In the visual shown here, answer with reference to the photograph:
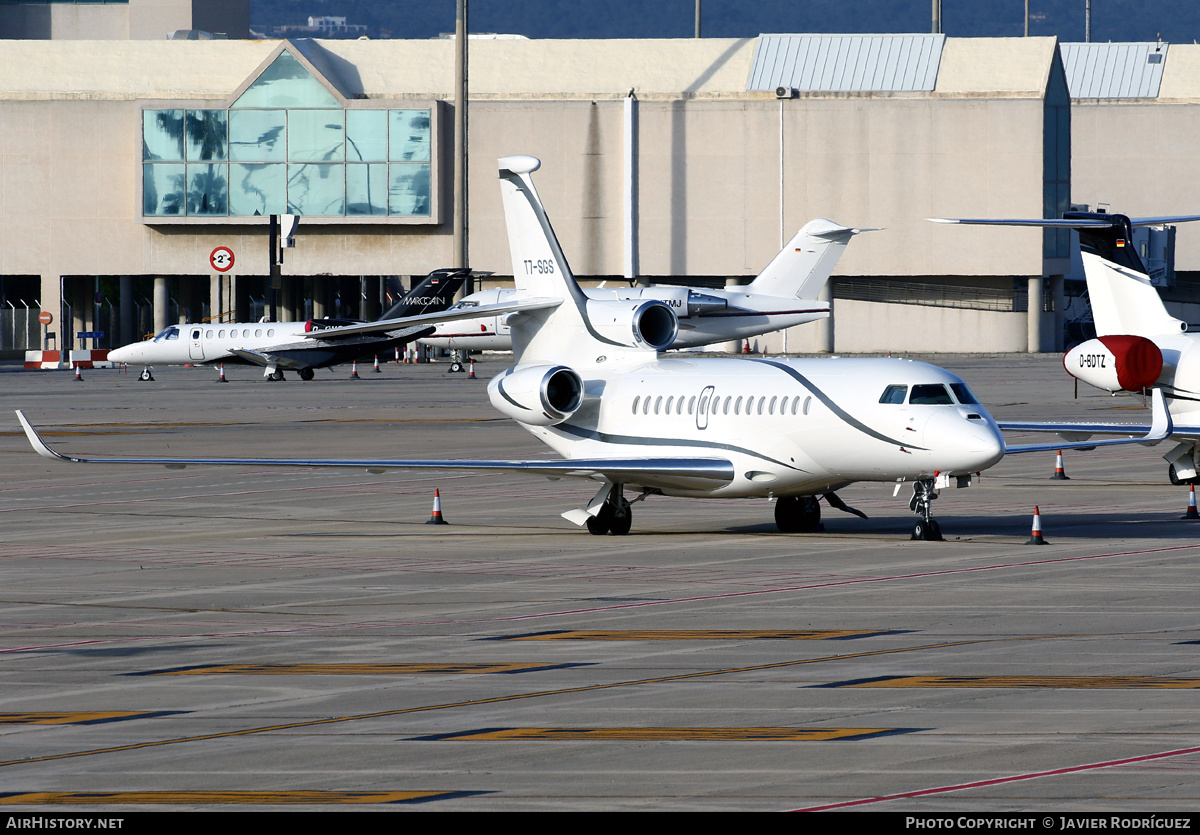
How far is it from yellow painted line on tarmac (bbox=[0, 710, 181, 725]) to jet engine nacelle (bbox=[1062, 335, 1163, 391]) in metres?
25.0

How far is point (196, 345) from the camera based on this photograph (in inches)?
3206

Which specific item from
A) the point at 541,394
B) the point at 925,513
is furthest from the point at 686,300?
the point at 925,513

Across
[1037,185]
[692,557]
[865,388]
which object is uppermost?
[1037,185]

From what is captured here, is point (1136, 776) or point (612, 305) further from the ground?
point (612, 305)

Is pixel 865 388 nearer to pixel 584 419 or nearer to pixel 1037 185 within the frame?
pixel 584 419

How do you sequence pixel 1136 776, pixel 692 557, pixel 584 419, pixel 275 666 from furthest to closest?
1. pixel 584 419
2. pixel 692 557
3. pixel 275 666
4. pixel 1136 776

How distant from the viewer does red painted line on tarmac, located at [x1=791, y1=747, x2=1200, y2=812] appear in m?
10.7

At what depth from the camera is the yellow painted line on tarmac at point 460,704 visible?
12.6 metres

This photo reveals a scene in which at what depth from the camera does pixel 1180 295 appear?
124062 millimetres

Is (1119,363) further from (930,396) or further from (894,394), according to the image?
(894,394)

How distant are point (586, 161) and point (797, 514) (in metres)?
80.5

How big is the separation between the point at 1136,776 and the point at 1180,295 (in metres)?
119
